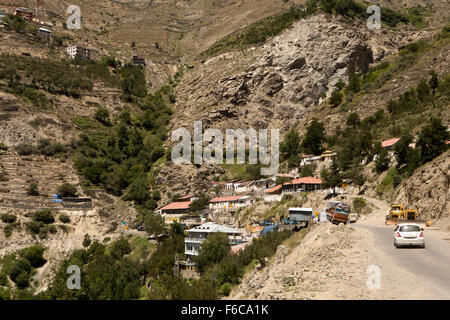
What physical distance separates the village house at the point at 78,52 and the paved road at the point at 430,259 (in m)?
96.1

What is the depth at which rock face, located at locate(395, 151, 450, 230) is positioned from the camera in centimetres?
2405

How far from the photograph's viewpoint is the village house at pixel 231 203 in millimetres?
51088

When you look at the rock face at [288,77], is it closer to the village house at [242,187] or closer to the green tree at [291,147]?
the green tree at [291,147]

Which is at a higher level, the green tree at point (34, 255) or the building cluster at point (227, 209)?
the building cluster at point (227, 209)

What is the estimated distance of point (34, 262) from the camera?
43.9m

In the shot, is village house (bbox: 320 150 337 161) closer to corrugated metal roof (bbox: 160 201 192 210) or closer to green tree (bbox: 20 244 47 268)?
corrugated metal roof (bbox: 160 201 192 210)

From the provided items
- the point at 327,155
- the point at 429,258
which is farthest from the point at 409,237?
the point at 327,155

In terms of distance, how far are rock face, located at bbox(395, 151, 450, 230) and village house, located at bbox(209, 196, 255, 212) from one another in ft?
75.9

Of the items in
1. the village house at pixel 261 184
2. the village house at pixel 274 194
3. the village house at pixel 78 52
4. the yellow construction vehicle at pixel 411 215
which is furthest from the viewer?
the village house at pixel 78 52

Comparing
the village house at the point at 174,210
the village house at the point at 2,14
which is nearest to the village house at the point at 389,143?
the village house at the point at 174,210
